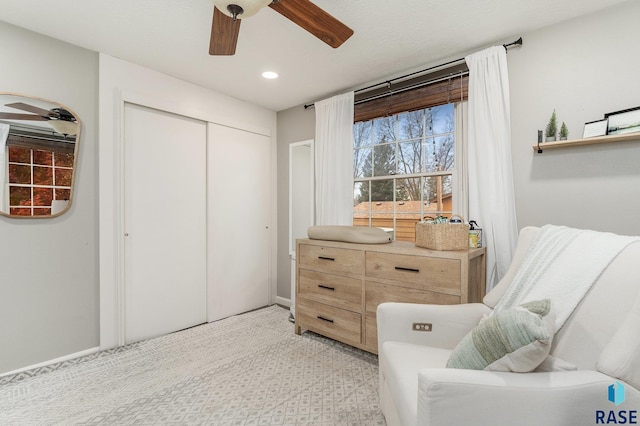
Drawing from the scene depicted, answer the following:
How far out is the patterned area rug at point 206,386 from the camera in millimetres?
1736

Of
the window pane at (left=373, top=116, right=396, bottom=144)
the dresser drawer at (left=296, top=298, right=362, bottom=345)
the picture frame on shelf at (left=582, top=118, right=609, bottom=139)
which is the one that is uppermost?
the window pane at (left=373, top=116, right=396, bottom=144)

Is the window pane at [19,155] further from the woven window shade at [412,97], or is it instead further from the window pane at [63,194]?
the woven window shade at [412,97]

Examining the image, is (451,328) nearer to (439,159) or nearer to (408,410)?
(408,410)

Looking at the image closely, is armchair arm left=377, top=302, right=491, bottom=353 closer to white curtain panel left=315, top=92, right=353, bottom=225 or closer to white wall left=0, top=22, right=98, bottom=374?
white curtain panel left=315, top=92, right=353, bottom=225

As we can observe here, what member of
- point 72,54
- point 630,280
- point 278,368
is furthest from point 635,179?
point 72,54

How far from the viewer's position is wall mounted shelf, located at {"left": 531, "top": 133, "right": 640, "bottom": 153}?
1773mm

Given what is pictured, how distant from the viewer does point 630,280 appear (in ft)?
3.67

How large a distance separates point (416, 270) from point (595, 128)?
1.40 meters

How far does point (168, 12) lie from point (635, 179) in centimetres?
304

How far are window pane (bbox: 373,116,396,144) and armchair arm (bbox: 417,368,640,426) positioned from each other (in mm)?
2478

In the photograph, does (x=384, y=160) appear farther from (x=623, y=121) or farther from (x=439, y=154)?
(x=623, y=121)

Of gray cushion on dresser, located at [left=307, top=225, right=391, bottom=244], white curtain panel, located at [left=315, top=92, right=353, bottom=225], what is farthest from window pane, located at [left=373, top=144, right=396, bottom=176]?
gray cushion on dresser, located at [left=307, top=225, right=391, bottom=244]

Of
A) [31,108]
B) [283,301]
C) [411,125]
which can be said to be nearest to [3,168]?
[31,108]

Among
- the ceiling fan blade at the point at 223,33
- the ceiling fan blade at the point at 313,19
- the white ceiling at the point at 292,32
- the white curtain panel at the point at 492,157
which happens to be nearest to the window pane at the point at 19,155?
the white ceiling at the point at 292,32
